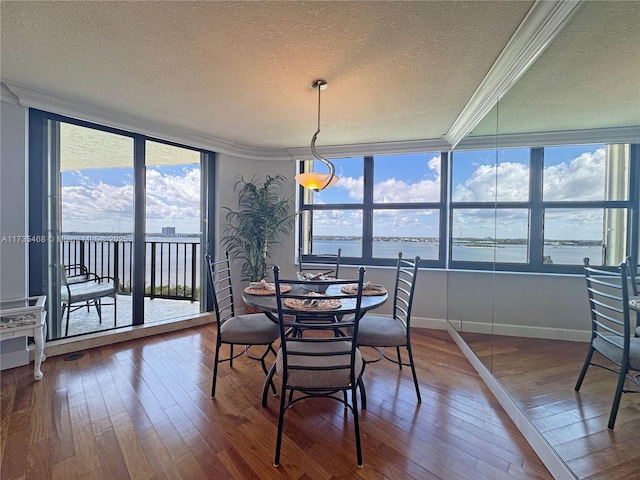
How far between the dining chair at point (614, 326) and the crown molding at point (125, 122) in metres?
3.73

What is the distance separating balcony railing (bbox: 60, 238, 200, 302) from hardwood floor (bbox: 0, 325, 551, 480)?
3.45 feet

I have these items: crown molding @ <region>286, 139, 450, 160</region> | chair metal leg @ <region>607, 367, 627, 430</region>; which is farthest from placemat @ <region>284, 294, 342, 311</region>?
crown molding @ <region>286, 139, 450, 160</region>

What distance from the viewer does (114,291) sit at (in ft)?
10.9

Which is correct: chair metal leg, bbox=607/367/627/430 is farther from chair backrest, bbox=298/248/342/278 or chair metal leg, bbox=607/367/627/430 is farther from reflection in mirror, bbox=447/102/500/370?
chair backrest, bbox=298/248/342/278

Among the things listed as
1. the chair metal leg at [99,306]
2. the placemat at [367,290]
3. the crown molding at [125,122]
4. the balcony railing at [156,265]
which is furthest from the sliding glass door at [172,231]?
the placemat at [367,290]

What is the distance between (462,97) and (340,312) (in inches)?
86.9

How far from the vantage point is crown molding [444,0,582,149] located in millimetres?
1511

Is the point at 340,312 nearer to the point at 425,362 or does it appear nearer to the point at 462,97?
the point at 425,362

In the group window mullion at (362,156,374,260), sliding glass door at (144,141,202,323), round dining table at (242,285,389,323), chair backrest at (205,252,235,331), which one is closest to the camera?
round dining table at (242,285,389,323)

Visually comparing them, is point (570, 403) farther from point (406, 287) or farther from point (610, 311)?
point (406, 287)

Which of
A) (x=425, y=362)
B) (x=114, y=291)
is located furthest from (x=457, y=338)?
(x=114, y=291)

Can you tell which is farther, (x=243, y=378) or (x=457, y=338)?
(x=457, y=338)

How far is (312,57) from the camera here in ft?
6.35

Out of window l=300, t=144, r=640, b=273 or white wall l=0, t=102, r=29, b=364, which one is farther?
white wall l=0, t=102, r=29, b=364
